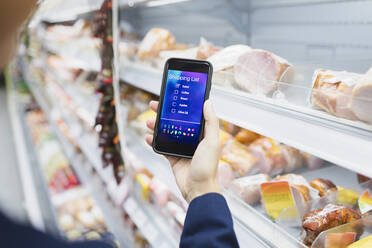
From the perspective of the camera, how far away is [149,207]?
1711mm

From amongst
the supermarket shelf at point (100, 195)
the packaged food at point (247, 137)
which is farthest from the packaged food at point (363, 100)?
the supermarket shelf at point (100, 195)

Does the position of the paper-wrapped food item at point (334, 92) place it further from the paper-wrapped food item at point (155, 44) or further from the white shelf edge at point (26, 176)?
the white shelf edge at point (26, 176)

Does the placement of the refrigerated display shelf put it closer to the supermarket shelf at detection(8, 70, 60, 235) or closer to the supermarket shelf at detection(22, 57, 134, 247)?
the supermarket shelf at detection(22, 57, 134, 247)

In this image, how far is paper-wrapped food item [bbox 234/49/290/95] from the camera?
1.01m

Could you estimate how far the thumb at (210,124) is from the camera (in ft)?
2.80

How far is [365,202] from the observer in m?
0.92

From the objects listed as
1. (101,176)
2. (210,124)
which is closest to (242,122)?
(210,124)

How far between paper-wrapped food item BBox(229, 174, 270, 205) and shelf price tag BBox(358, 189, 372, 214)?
32cm

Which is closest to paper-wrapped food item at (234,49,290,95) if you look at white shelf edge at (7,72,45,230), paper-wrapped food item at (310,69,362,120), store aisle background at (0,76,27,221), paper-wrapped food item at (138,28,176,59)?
paper-wrapped food item at (310,69,362,120)

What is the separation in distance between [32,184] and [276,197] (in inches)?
112

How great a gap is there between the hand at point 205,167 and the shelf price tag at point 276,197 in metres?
0.30

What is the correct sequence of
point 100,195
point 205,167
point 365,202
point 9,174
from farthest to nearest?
point 9,174 → point 100,195 → point 365,202 → point 205,167

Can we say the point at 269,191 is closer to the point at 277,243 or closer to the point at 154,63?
the point at 277,243

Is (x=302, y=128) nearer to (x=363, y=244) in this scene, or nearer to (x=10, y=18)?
(x=363, y=244)
